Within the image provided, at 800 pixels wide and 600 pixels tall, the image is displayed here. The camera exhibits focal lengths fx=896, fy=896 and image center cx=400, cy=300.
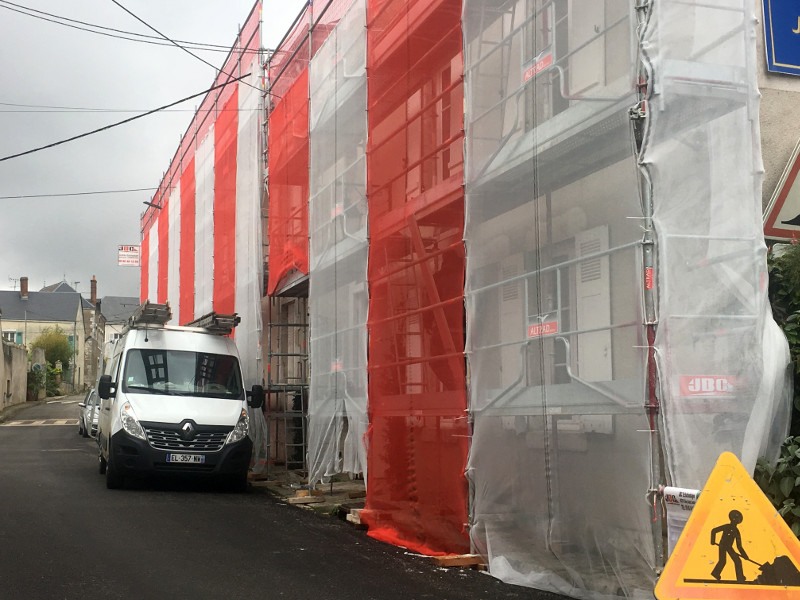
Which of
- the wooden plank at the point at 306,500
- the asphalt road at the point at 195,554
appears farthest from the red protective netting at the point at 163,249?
the wooden plank at the point at 306,500

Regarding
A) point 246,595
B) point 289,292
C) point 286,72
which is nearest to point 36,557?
point 246,595

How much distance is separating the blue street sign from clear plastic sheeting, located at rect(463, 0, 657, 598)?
1834 millimetres

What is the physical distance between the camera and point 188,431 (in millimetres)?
11938

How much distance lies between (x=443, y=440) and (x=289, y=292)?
718 cm

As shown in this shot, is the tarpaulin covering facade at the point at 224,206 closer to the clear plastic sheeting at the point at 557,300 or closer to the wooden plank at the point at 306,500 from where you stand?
the wooden plank at the point at 306,500

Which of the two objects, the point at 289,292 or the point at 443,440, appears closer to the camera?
the point at 443,440

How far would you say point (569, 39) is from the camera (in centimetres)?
625

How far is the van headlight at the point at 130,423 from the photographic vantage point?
11.8 metres

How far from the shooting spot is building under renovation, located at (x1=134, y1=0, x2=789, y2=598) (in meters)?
5.40

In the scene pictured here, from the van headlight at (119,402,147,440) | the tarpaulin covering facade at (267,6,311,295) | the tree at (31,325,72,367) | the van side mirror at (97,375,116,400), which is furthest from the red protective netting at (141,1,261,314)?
the tree at (31,325,72,367)

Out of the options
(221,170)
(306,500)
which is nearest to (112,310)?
(221,170)

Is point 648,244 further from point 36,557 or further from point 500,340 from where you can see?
point 36,557

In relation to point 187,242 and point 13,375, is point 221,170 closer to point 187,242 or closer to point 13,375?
point 187,242

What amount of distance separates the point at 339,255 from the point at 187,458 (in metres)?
3.47
